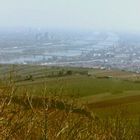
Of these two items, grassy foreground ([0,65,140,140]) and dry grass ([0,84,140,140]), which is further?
grassy foreground ([0,65,140,140])

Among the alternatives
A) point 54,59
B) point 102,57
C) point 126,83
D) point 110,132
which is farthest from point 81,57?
point 110,132

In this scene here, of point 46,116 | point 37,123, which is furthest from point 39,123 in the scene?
point 46,116

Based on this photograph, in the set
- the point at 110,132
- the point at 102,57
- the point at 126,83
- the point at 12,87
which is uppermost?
the point at 12,87

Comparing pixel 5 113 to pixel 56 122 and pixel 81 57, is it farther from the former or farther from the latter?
pixel 81 57

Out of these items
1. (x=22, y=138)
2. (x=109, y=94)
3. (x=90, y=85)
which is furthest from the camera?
(x=90, y=85)

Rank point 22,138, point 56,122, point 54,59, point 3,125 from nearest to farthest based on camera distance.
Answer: point 3,125 < point 22,138 < point 56,122 < point 54,59

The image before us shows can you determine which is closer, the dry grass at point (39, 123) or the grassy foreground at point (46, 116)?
the dry grass at point (39, 123)

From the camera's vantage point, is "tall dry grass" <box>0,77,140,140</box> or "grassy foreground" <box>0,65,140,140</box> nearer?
"tall dry grass" <box>0,77,140,140</box>

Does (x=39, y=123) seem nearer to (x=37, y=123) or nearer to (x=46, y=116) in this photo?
(x=37, y=123)

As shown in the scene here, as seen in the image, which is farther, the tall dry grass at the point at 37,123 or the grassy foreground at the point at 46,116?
the grassy foreground at the point at 46,116

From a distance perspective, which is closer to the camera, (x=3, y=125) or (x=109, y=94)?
(x=3, y=125)

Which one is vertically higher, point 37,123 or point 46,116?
point 46,116
